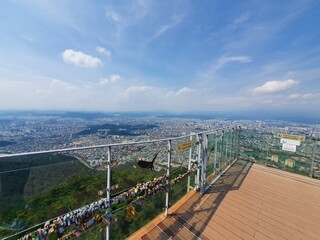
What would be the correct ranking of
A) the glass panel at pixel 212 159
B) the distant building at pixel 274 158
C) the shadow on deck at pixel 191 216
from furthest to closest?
1. the distant building at pixel 274 158
2. the glass panel at pixel 212 159
3. the shadow on deck at pixel 191 216

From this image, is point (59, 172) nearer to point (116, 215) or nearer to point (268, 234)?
point (116, 215)

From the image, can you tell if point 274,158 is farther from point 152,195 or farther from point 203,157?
point 152,195

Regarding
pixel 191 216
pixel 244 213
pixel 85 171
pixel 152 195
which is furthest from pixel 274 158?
pixel 85 171

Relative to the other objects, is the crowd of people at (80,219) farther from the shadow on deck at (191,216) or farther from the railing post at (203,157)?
the railing post at (203,157)

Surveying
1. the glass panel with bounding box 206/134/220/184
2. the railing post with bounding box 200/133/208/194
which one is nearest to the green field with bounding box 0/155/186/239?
the railing post with bounding box 200/133/208/194

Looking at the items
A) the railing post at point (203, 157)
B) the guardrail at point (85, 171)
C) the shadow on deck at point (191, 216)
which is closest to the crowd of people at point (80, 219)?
the guardrail at point (85, 171)

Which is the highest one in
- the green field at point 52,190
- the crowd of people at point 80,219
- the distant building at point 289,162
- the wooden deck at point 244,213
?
the green field at point 52,190
